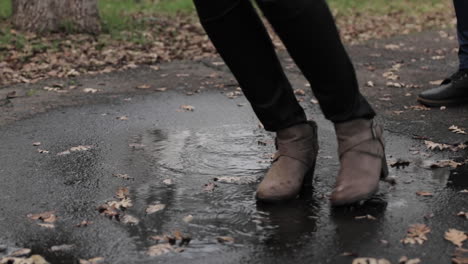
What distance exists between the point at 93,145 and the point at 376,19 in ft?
29.8

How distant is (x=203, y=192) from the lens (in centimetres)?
287

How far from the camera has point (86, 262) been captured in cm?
222

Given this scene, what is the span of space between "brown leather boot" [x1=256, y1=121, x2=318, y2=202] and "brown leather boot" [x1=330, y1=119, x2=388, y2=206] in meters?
0.16

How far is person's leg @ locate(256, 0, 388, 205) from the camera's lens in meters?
2.36

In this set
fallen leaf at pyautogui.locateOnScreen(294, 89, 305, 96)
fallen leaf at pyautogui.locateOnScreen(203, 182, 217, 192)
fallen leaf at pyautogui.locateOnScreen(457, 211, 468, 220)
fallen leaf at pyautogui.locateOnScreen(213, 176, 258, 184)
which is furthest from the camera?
fallen leaf at pyautogui.locateOnScreen(294, 89, 305, 96)

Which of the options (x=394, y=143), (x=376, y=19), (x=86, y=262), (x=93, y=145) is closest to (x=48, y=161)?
(x=93, y=145)

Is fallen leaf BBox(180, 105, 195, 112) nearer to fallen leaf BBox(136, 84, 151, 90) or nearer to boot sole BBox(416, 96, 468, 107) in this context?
fallen leaf BBox(136, 84, 151, 90)

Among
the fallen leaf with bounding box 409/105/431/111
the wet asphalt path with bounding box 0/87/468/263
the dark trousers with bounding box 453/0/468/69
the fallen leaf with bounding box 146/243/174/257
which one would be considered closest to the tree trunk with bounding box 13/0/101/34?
the wet asphalt path with bounding box 0/87/468/263

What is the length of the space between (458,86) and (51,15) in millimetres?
5342

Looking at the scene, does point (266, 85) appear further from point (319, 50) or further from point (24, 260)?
point (24, 260)

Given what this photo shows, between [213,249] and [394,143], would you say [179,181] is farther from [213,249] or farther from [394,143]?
[394,143]

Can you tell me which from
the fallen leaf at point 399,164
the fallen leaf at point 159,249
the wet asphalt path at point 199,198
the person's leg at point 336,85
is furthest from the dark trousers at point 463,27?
the fallen leaf at point 159,249

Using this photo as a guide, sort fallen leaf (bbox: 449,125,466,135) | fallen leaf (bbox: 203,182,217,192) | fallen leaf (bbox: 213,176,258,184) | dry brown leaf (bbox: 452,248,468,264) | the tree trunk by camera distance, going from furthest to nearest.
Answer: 1. the tree trunk
2. fallen leaf (bbox: 449,125,466,135)
3. fallen leaf (bbox: 213,176,258,184)
4. fallen leaf (bbox: 203,182,217,192)
5. dry brown leaf (bbox: 452,248,468,264)

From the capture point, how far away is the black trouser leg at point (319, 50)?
2.35 m
